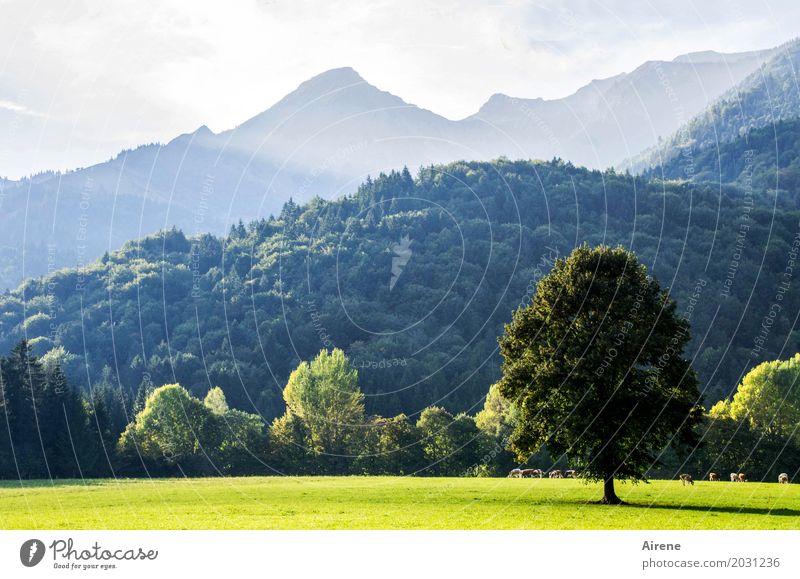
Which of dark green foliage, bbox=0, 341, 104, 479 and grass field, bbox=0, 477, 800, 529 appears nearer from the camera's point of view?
grass field, bbox=0, 477, 800, 529

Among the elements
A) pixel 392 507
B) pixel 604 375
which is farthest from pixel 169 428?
pixel 604 375

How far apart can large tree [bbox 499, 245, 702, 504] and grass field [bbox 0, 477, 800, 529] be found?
3162 millimetres

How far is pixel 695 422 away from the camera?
1961 inches

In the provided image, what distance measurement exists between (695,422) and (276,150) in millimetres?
50204

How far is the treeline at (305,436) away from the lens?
92438 millimetres

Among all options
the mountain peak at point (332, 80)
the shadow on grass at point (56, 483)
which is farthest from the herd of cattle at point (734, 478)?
the shadow on grass at point (56, 483)

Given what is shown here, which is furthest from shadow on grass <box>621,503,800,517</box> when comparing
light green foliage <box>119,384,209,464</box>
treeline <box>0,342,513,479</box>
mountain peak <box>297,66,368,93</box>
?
light green foliage <box>119,384,209,464</box>

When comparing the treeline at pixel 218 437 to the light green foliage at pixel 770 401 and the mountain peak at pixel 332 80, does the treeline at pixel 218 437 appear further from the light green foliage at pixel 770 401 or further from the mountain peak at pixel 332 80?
the mountain peak at pixel 332 80

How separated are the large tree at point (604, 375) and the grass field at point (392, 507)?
3162 millimetres

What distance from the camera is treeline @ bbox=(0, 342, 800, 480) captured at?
9244 cm

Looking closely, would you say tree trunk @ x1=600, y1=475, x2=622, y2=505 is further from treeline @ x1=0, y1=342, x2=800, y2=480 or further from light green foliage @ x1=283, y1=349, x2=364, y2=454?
light green foliage @ x1=283, y1=349, x2=364, y2=454

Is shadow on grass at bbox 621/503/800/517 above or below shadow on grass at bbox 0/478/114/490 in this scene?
above

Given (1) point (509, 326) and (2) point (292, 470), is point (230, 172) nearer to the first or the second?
(2) point (292, 470)
